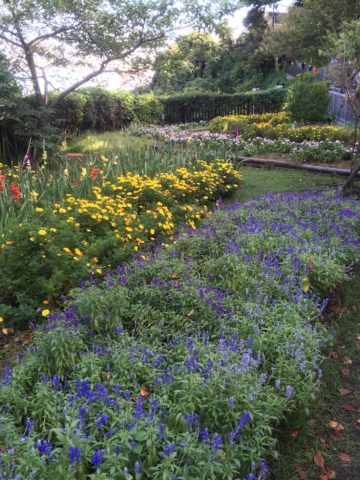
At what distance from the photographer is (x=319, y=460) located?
2.28m

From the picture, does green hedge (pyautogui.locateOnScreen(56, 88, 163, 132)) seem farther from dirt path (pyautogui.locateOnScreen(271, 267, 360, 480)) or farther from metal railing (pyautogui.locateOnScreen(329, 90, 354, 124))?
dirt path (pyautogui.locateOnScreen(271, 267, 360, 480))

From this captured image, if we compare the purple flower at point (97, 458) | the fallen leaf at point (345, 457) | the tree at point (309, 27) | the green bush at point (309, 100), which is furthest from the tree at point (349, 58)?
the tree at point (309, 27)

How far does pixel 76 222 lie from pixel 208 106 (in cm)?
2007

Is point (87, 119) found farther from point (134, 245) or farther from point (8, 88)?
point (134, 245)

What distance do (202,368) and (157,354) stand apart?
0.88 feet

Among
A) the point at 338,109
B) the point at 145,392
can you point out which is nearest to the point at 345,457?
the point at 145,392

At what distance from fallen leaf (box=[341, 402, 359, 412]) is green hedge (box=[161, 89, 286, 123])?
21142mm

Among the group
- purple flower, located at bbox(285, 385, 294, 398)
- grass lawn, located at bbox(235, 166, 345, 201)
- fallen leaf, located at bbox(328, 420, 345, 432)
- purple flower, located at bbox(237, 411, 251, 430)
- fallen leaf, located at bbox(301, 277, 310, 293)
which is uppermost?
purple flower, located at bbox(237, 411, 251, 430)

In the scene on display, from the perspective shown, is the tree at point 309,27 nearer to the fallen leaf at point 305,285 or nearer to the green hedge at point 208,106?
the green hedge at point 208,106

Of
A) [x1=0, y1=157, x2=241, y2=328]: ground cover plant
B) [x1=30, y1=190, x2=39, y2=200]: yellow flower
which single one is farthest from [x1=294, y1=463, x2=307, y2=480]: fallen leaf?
[x1=30, y1=190, x2=39, y2=200]: yellow flower

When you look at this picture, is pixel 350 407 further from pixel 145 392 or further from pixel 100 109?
pixel 100 109

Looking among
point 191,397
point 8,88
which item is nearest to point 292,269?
point 191,397

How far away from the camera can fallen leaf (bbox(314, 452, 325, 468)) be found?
2.26 meters

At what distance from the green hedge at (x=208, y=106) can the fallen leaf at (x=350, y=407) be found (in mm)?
21142
